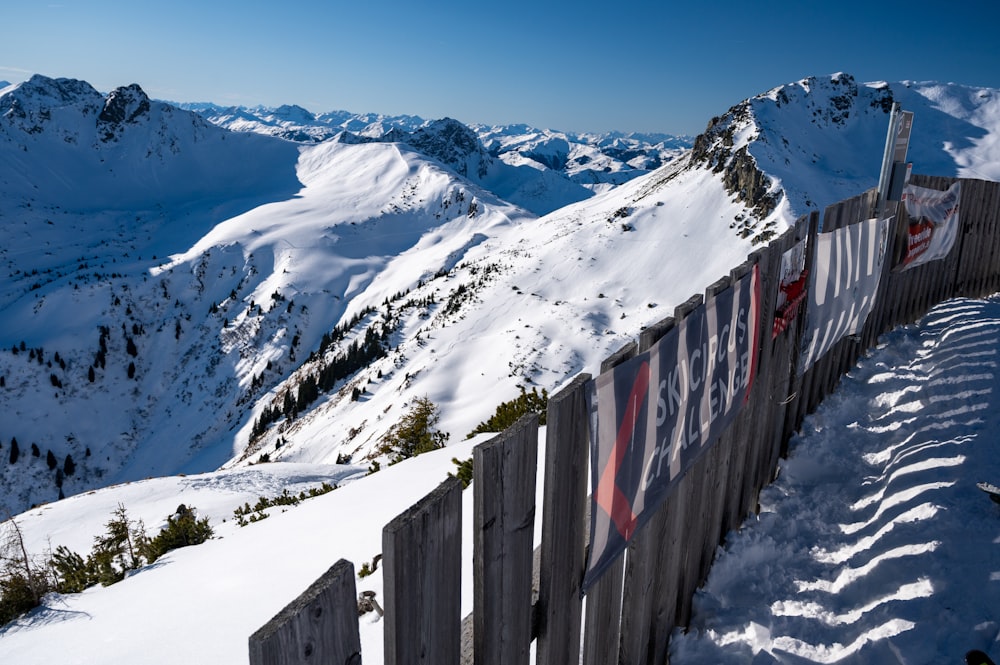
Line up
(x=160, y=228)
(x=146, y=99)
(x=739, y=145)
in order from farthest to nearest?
(x=146, y=99), (x=160, y=228), (x=739, y=145)

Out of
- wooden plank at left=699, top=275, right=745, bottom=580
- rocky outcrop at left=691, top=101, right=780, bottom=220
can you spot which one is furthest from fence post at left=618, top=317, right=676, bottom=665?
rocky outcrop at left=691, top=101, right=780, bottom=220

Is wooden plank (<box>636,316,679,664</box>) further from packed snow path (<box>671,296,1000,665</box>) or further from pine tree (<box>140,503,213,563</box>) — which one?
pine tree (<box>140,503,213,563</box>)

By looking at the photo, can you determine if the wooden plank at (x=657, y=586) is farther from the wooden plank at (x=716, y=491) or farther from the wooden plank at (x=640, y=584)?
the wooden plank at (x=716, y=491)

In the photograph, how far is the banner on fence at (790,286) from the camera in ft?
13.4

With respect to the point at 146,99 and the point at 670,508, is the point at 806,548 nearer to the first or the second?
the point at 670,508

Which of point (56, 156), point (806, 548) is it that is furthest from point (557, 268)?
point (56, 156)

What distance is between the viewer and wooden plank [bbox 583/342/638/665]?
2199 millimetres

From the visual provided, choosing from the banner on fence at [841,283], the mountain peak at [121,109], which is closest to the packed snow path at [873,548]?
the banner on fence at [841,283]

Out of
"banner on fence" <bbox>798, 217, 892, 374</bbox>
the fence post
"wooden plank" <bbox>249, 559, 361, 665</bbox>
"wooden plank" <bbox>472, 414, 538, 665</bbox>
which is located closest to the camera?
"wooden plank" <bbox>249, 559, 361, 665</bbox>

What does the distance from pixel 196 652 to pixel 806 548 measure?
4366 millimetres

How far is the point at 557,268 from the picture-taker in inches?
2020

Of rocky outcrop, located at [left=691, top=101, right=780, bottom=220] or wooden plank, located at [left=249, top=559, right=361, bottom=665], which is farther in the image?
rocky outcrop, located at [left=691, top=101, right=780, bottom=220]

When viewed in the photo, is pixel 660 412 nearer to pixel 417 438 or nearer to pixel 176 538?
pixel 176 538

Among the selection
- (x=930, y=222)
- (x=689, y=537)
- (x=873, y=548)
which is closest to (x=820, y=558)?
(x=873, y=548)
